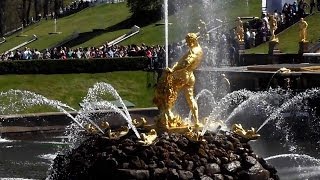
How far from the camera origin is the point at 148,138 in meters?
14.7

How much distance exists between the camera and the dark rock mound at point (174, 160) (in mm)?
14359

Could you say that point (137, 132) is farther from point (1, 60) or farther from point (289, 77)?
point (1, 60)

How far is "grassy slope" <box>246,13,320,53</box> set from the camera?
37812mm

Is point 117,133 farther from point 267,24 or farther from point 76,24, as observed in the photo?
point 76,24

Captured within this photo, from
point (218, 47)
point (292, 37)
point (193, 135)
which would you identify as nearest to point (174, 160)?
point (193, 135)

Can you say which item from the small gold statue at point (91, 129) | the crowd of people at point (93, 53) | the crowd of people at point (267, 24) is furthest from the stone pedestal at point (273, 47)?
the small gold statue at point (91, 129)

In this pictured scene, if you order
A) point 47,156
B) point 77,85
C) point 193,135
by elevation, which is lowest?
point 47,156

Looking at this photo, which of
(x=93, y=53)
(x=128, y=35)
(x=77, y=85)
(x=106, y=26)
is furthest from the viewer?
(x=106, y=26)

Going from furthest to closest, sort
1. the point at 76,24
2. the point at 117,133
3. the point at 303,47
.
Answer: the point at 76,24, the point at 303,47, the point at 117,133

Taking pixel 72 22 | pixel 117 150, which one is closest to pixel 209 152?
pixel 117 150

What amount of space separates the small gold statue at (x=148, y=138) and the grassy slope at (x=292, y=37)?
901 inches

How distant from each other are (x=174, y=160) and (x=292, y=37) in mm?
25946

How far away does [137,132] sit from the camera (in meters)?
15.3

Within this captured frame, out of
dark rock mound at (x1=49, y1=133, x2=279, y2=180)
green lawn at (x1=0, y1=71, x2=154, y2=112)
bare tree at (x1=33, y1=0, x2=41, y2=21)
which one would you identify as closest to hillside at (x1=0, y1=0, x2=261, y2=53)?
green lawn at (x1=0, y1=71, x2=154, y2=112)
